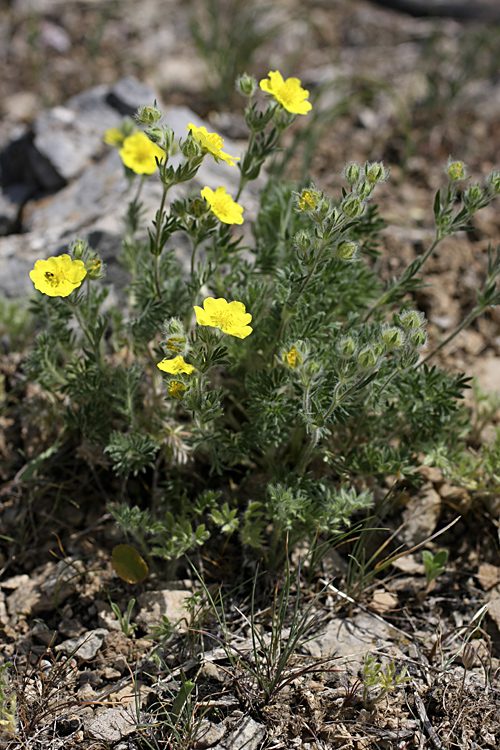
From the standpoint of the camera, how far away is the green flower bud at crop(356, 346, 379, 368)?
235 centimetres

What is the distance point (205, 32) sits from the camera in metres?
7.37

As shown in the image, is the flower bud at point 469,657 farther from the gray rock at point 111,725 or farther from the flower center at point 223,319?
the flower center at point 223,319

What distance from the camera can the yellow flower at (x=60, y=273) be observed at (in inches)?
99.7

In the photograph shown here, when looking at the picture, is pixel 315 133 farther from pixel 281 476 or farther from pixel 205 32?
pixel 281 476

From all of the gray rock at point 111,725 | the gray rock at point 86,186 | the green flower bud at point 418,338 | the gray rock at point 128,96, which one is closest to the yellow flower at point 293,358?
the green flower bud at point 418,338

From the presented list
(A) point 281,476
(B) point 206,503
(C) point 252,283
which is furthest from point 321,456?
(C) point 252,283

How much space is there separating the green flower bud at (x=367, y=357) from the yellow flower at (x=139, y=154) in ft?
5.42

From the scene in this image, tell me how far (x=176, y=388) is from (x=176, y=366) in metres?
0.14

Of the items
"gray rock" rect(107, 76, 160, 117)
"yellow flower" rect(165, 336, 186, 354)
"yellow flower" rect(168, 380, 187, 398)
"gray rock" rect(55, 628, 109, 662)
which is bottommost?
"gray rock" rect(55, 628, 109, 662)

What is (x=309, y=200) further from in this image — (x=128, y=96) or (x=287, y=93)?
(x=128, y=96)

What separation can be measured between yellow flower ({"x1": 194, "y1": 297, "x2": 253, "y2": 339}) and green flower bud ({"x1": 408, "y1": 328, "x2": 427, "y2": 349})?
655mm

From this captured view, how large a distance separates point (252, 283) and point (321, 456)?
3.20ft

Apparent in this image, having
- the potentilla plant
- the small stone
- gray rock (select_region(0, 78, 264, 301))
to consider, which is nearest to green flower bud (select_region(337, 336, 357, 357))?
the potentilla plant

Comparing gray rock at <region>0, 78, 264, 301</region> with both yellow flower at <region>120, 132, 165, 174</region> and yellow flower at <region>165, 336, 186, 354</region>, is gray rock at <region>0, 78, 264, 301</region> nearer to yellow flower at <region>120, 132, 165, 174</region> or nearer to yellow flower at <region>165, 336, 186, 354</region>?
yellow flower at <region>120, 132, 165, 174</region>
